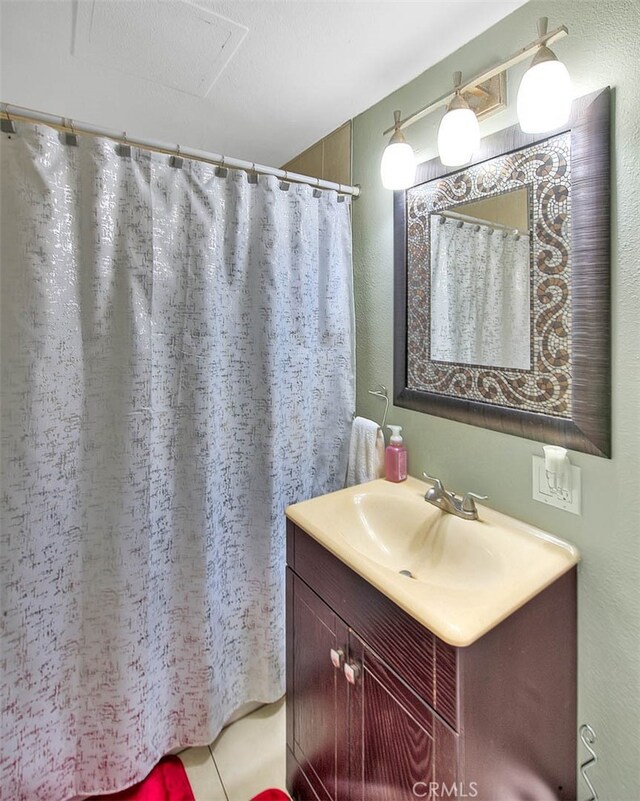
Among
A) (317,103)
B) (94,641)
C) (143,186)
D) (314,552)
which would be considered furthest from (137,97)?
(94,641)

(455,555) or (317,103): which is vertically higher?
(317,103)

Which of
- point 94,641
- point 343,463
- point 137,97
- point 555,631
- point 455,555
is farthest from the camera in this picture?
point 343,463

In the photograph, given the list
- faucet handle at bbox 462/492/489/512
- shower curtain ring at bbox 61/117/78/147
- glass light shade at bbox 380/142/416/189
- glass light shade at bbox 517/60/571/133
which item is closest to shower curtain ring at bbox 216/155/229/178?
shower curtain ring at bbox 61/117/78/147

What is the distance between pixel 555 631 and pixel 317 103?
5.90 feet

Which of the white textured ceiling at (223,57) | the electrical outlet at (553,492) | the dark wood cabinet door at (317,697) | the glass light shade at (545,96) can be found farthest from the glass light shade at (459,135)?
the dark wood cabinet door at (317,697)

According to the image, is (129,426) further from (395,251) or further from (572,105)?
(572,105)

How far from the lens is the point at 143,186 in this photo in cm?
117

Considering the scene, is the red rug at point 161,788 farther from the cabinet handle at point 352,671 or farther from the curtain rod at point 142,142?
the curtain rod at point 142,142

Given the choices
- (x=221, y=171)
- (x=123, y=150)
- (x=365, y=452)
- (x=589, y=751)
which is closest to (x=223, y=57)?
(x=221, y=171)

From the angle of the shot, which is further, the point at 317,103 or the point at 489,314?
the point at 317,103

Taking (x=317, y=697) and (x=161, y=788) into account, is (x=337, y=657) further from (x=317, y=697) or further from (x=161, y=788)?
(x=161, y=788)

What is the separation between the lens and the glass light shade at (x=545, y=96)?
2.90 feet

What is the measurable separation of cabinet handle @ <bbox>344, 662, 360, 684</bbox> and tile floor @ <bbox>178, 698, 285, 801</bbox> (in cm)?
69

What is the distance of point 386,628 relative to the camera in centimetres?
88
